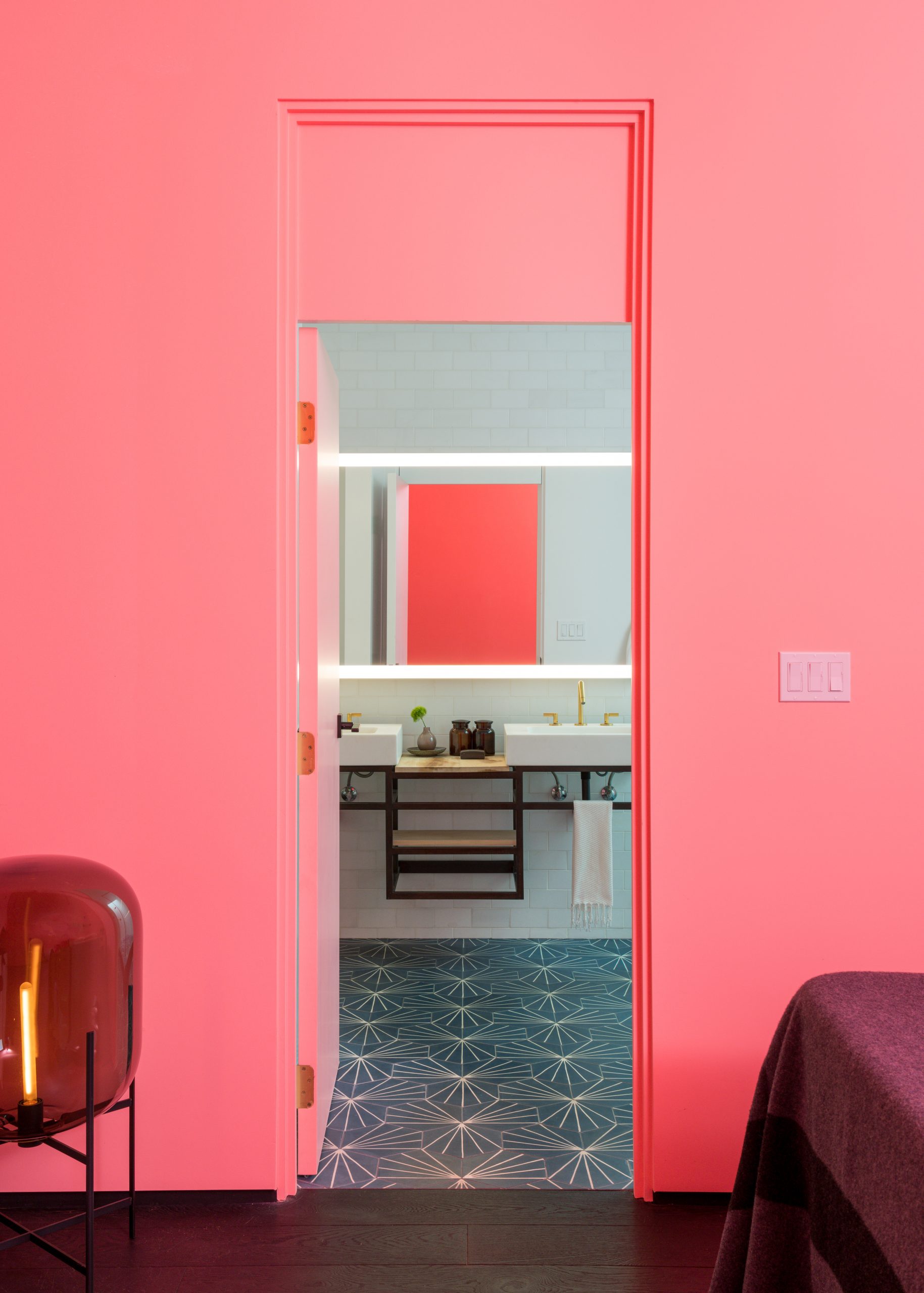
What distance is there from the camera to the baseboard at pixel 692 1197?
1.99 meters

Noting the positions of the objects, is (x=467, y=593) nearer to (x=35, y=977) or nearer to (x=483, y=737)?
(x=483, y=737)

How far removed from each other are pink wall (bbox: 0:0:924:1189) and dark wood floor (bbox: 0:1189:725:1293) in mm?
118

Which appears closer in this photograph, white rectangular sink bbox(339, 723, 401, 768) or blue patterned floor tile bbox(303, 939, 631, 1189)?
blue patterned floor tile bbox(303, 939, 631, 1189)

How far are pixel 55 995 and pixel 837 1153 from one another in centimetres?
129

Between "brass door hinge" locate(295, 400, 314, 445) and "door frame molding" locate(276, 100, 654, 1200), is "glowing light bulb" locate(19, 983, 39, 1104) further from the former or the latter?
"brass door hinge" locate(295, 400, 314, 445)

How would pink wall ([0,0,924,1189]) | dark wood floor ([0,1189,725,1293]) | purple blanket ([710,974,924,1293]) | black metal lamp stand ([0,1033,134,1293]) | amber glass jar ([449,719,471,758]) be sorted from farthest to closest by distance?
amber glass jar ([449,719,471,758])
pink wall ([0,0,924,1189])
dark wood floor ([0,1189,725,1293])
black metal lamp stand ([0,1033,134,1293])
purple blanket ([710,974,924,1293])

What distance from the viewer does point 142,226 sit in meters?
1.97

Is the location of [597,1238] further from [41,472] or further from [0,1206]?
[41,472]

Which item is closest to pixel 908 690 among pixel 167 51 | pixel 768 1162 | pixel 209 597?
pixel 768 1162

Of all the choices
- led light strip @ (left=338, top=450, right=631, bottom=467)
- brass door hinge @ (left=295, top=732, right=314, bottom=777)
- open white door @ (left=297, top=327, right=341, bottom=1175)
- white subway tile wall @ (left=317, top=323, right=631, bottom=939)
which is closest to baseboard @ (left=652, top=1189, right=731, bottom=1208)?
open white door @ (left=297, top=327, right=341, bottom=1175)

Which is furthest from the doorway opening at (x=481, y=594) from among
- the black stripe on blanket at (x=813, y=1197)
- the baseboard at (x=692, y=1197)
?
the black stripe on blanket at (x=813, y=1197)

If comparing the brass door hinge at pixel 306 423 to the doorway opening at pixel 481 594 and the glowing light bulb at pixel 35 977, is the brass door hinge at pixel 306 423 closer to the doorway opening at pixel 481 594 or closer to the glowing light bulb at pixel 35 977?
the glowing light bulb at pixel 35 977

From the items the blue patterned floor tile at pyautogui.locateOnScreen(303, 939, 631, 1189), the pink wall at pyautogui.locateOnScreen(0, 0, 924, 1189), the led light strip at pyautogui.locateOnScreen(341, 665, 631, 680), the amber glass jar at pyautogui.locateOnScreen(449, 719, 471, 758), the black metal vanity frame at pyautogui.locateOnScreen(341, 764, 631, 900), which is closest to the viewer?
the pink wall at pyautogui.locateOnScreen(0, 0, 924, 1189)

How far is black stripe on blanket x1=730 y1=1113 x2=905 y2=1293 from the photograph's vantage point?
107 centimetres
